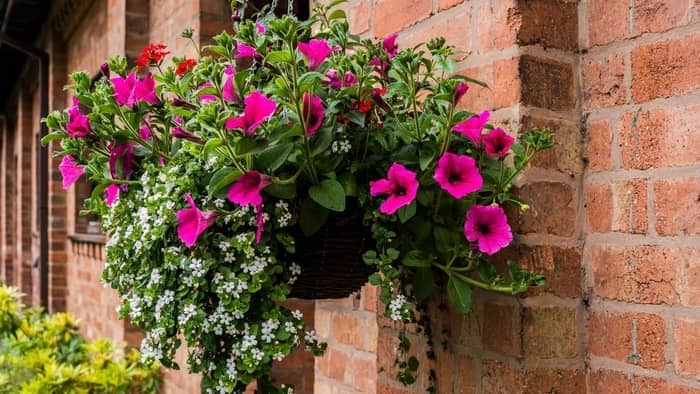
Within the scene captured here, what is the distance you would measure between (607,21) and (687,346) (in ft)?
1.72

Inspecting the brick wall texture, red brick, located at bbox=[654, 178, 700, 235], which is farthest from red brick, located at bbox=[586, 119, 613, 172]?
red brick, located at bbox=[654, 178, 700, 235]

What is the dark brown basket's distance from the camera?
1.21 metres

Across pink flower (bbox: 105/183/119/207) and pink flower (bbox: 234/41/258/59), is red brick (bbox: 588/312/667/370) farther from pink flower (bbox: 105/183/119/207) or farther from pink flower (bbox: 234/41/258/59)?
pink flower (bbox: 105/183/119/207)

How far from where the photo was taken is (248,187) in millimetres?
1098

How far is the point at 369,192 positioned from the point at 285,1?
2246mm

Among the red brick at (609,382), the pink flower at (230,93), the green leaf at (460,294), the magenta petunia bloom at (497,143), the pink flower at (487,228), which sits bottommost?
the red brick at (609,382)

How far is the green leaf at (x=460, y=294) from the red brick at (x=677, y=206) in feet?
0.99

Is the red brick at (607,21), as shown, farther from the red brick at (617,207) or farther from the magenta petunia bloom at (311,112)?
the magenta petunia bloom at (311,112)

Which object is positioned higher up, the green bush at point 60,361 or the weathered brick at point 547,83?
the weathered brick at point 547,83

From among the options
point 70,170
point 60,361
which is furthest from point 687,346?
point 60,361

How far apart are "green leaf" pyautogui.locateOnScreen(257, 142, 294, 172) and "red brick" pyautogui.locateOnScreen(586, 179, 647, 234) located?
52 centimetres

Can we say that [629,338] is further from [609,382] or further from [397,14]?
[397,14]

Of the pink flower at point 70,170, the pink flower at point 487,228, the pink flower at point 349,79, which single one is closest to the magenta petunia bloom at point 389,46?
the pink flower at point 349,79

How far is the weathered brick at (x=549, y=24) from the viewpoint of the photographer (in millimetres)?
1250
